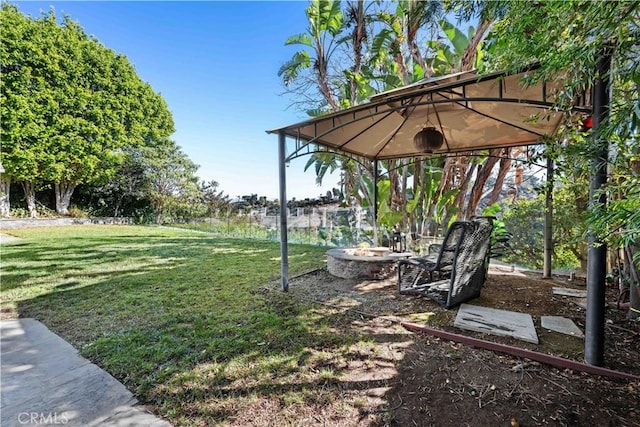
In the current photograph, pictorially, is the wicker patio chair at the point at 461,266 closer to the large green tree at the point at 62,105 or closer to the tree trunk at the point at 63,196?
the large green tree at the point at 62,105

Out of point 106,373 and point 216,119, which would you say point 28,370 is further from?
point 216,119

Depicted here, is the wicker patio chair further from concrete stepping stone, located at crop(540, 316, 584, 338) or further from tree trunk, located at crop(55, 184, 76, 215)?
tree trunk, located at crop(55, 184, 76, 215)

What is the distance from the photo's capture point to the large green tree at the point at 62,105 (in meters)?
14.6

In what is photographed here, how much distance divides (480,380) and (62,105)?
23421 mm

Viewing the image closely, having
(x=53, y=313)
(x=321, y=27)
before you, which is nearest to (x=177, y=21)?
(x=321, y=27)

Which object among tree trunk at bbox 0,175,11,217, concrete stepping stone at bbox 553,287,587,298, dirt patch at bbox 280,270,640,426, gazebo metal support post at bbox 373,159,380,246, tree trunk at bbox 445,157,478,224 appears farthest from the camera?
tree trunk at bbox 0,175,11,217

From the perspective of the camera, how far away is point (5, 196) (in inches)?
619

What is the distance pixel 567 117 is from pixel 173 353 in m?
4.16

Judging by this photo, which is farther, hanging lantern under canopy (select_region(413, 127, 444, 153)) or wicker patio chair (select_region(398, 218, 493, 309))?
hanging lantern under canopy (select_region(413, 127, 444, 153))

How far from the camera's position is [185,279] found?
509 cm

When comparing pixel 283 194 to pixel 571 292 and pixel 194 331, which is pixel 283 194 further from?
pixel 571 292

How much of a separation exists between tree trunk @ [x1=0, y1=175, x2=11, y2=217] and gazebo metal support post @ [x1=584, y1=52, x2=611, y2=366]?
77.3 feet

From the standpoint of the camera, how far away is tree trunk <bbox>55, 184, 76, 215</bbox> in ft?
57.5

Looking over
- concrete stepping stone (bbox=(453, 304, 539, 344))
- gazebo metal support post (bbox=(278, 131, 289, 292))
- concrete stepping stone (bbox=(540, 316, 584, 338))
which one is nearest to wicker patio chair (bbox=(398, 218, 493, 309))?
concrete stepping stone (bbox=(453, 304, 539, 344))
